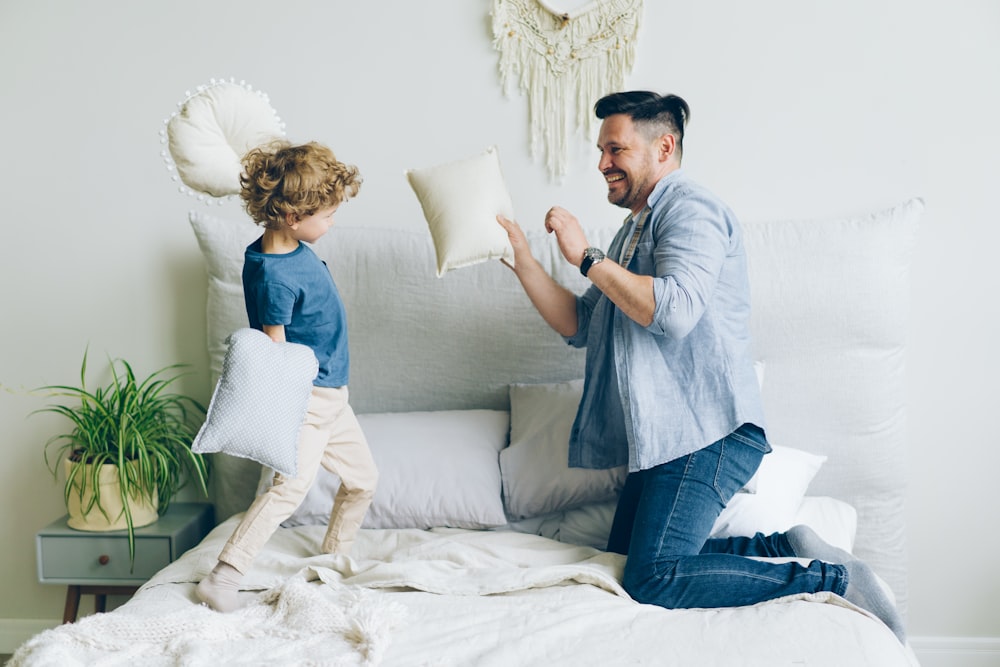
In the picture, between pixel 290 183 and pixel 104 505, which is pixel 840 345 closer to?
pixel 290 183

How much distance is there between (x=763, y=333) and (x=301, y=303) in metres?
1.20

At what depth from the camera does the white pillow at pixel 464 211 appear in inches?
77.4

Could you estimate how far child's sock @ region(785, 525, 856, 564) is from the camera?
1801 millimetres

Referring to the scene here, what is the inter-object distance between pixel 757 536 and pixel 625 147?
906 millimetres

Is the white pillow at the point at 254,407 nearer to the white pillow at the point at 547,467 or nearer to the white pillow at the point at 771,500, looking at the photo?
the white pillow at the point at 547,467

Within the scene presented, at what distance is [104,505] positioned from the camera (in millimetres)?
2346

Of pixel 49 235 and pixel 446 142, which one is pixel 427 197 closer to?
pixel 446 142

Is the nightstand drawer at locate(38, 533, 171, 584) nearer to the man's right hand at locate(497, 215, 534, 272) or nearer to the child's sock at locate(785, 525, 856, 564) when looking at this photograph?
the man's right hand at locate(497, 215, 534, 272)

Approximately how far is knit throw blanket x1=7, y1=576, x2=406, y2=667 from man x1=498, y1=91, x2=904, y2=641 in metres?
0.55

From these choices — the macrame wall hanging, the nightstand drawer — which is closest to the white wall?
the macrame wall hanging

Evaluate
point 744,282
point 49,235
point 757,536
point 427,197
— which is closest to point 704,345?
point 744,282

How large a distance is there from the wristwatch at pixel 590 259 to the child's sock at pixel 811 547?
2.36ft

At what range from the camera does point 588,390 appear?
2.00 meters

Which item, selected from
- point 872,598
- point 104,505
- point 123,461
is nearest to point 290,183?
point 123,461
